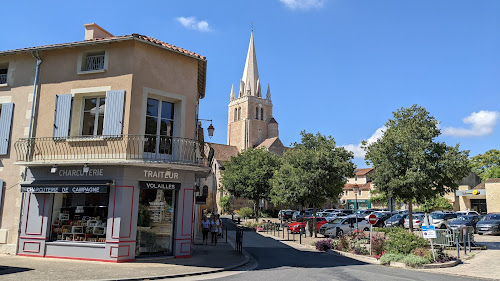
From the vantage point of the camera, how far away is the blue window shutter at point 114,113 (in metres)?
13.0

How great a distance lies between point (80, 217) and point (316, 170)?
51.1 ft

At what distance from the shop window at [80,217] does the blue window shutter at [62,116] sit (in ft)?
7.69

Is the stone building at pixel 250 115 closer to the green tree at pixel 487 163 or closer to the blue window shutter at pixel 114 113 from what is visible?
the green tree at pixel 487 163

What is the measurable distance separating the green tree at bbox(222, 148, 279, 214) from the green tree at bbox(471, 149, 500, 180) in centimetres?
4124

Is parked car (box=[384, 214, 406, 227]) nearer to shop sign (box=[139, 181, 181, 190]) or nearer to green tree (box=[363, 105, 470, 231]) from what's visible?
green tree (box=[363, 105, 470, 231])

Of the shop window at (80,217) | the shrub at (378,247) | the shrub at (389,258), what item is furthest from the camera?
the shrub at (378,247)

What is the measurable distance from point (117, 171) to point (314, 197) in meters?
15.9

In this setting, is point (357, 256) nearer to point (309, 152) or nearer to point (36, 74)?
point (309, 152)

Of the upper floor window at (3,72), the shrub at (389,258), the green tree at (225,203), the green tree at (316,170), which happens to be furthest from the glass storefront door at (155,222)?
the green tree at (225,203)

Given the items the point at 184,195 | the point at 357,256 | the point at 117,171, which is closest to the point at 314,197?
the point at 357,256

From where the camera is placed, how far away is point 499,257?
16.4 meters

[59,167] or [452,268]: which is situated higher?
[59,167]

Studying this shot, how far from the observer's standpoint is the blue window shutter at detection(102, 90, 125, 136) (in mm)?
13031

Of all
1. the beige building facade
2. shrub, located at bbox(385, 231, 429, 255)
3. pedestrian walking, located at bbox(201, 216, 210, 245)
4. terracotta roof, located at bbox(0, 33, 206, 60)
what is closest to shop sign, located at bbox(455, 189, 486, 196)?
shrub, located at bbox(385, 231, 429, 255)
